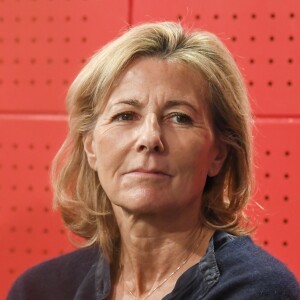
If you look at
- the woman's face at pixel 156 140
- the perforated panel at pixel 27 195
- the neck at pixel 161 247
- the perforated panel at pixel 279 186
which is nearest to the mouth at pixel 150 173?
the woman's face at pixel 156 140

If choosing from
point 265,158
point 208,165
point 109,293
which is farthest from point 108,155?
point 265,158

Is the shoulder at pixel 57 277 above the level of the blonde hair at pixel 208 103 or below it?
below

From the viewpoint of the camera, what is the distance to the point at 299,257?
2.11 m

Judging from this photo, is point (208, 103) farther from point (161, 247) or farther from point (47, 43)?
point (47, 43)

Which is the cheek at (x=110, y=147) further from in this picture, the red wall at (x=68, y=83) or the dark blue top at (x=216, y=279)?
the red wall at (x=68, y=83)

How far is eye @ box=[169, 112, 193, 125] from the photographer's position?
145 cm

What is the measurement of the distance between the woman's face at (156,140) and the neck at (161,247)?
41 millimetres

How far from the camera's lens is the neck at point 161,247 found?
149cm

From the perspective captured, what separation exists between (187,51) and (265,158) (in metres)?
0.75

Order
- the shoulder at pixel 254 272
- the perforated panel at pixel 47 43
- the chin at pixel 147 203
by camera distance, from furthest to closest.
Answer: the perforated panel at pixel 47 43, the chin at pixel 147 203, the shoulder at pixel 254 272

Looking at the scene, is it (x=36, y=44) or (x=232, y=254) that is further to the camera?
(x=36, y=44)

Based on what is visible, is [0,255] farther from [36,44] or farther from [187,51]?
[187,51]

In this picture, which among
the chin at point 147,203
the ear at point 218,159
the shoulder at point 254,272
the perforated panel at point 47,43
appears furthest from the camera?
the perforated panel at point 47,43

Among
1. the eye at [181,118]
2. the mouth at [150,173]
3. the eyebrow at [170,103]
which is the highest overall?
the eyebrow at [170,103]
